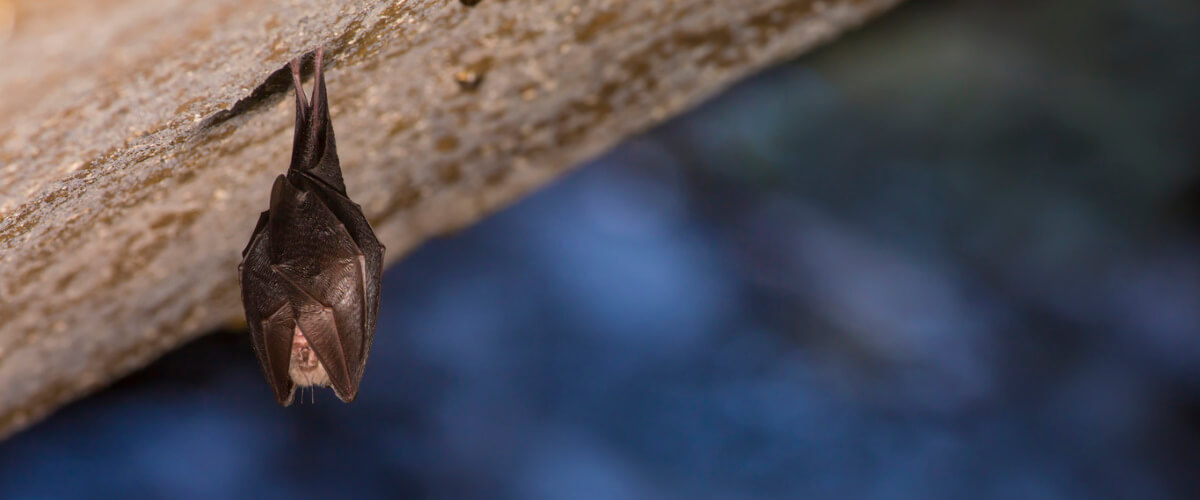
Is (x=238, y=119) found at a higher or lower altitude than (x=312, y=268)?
higher

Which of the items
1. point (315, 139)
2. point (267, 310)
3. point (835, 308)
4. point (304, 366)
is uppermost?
point (315, 139)

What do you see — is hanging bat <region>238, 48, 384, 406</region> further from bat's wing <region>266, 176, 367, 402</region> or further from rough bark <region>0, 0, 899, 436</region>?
rough bark <region>0, 0, 899, 436</region>

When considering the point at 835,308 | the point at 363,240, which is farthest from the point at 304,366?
the point at 835,308

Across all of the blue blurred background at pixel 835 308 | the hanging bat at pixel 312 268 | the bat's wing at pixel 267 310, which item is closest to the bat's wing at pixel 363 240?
the hanging bat at pixel 312 268

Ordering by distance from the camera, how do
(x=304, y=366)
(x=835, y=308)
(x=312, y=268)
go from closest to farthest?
(x=312, y=268)
(x=304, y=366)
(x=835, y=308)

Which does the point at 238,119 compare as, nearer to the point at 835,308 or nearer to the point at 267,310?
the point at 267,310

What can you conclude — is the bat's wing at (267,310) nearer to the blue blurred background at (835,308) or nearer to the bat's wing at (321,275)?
the bat's wing at (321,275)

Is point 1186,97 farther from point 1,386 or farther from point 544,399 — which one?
point 1,386
